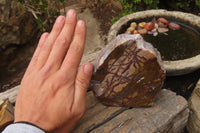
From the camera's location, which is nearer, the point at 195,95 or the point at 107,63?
the point at 107,63

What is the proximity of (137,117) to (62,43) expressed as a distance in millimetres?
700

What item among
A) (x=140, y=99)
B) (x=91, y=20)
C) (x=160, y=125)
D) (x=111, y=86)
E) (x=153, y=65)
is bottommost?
(x=91, y=20)

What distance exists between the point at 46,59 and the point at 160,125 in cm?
85

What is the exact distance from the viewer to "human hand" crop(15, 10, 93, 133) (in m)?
0.96

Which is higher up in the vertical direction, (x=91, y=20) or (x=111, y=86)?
(x=111, y=86)

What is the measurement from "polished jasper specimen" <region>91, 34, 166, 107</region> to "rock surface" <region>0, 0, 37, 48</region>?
2.31m

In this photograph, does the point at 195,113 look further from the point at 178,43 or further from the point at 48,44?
the point at 48,44

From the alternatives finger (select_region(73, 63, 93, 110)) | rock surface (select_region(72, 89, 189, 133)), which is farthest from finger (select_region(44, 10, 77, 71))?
rock surface (select_region(72, 89, 189, 133))

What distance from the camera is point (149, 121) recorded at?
123 cm

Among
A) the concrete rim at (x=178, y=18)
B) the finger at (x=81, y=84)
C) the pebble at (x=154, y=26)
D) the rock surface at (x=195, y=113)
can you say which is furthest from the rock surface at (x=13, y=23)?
the rock surface at (x=195, y=113)

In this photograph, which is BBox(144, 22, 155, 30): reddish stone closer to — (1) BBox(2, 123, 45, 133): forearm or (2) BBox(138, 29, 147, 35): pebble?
(2) BBox(138, 29, 147, 35): pebble

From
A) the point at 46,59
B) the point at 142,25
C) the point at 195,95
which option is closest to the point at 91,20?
the point at 142,25

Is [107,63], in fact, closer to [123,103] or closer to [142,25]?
[123,103]

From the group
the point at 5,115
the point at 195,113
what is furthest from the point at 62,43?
the point at 195,113
